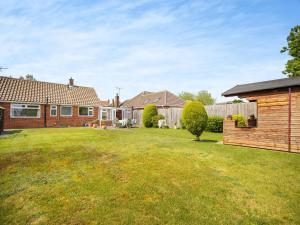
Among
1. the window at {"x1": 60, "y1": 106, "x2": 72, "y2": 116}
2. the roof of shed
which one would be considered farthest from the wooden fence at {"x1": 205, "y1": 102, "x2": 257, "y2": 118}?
the window at {"x1": 60, "y1": 106, "x2": 72, "y2": 116}

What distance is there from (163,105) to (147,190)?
26.9 metres

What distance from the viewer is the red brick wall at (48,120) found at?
19.6 metres

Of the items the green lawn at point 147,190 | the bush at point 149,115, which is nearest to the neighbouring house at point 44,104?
the bush at point 149,115

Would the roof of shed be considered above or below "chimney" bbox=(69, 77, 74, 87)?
below

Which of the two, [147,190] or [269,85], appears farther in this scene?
[269,85]

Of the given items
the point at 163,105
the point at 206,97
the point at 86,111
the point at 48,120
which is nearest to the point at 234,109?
the point at 163,105

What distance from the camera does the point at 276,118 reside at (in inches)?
332

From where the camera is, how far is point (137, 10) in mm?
11023

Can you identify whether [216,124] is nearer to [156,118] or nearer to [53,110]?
[156,118]

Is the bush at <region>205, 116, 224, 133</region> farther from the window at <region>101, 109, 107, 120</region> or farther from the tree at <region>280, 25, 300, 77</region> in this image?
the window at <region>101, 109, 107, 120</region>

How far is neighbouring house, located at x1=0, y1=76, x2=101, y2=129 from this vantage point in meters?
20.0

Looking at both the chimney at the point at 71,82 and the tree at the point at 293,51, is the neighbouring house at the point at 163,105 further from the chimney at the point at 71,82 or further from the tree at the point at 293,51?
the tree at the point at 293,51

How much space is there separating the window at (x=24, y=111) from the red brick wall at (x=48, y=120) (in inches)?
13.7

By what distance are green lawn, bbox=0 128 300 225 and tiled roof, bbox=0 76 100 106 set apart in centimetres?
1720
